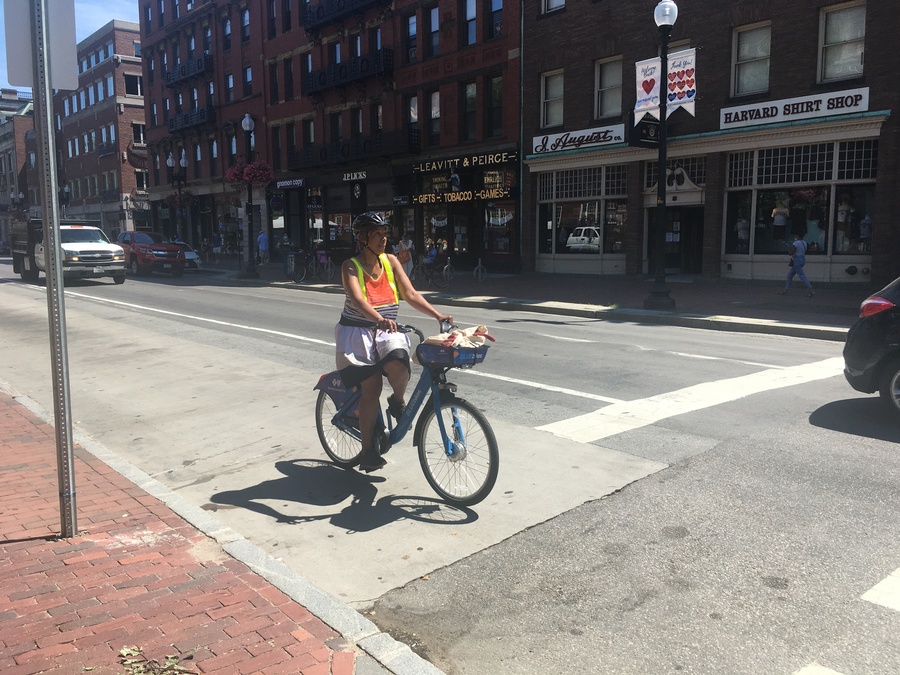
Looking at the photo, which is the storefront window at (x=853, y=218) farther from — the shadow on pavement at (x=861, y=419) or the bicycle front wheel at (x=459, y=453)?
A: the bicycle front wheel at (x=459, y=453)

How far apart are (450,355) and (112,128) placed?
205 feet

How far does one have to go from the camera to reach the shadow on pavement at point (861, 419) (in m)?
6.52

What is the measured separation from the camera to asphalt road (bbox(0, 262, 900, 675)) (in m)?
3.47

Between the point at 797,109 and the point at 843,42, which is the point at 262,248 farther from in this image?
the point at 843,42

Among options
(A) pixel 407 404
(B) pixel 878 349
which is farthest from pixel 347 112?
(A) pixel 407 404

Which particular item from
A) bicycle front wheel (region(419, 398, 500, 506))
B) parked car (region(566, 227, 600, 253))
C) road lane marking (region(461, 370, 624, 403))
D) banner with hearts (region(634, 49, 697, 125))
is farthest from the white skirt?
parked car (region(566, 227, 600, 253))

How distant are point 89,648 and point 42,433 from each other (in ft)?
13.8

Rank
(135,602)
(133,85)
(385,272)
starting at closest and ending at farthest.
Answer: (135,602) < (385,272) < (133,85)

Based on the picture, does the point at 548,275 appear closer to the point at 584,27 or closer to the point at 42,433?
the point at 584,27

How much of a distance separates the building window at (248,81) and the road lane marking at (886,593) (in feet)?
142

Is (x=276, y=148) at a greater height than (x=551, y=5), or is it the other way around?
(x=551, y=5)

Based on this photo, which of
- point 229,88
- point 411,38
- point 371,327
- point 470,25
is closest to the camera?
point 371,327

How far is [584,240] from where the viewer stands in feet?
83.3

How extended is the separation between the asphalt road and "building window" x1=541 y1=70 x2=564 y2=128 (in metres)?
17.2
